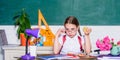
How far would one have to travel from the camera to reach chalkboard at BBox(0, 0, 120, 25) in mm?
3074

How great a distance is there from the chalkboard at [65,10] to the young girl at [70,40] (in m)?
0.57

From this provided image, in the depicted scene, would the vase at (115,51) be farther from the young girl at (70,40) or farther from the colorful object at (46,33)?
the colorful object at (46,33)

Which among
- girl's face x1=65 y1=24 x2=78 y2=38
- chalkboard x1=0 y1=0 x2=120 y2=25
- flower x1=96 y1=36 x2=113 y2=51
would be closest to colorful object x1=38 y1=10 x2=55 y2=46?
chalkboard x1=0 y1=0 x2=120 y2=25

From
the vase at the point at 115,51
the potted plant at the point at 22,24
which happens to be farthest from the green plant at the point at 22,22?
the vase at the point at 115,51

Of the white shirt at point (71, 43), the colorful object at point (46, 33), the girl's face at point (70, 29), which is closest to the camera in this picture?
the girl's face at point (70, 29)

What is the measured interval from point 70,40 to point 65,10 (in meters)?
0.68

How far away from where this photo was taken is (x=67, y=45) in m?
2.51

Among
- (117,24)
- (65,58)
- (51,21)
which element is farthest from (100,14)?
(65,58)

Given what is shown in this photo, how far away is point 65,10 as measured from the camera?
3.09 meters

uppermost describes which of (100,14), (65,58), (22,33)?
(100,14)

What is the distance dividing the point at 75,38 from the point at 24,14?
0.76m

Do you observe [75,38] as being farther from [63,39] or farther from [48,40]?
[48,40]

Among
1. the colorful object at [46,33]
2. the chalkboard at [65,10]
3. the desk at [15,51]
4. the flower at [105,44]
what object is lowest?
the desk at [15,51]

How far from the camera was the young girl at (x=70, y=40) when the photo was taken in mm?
2352
